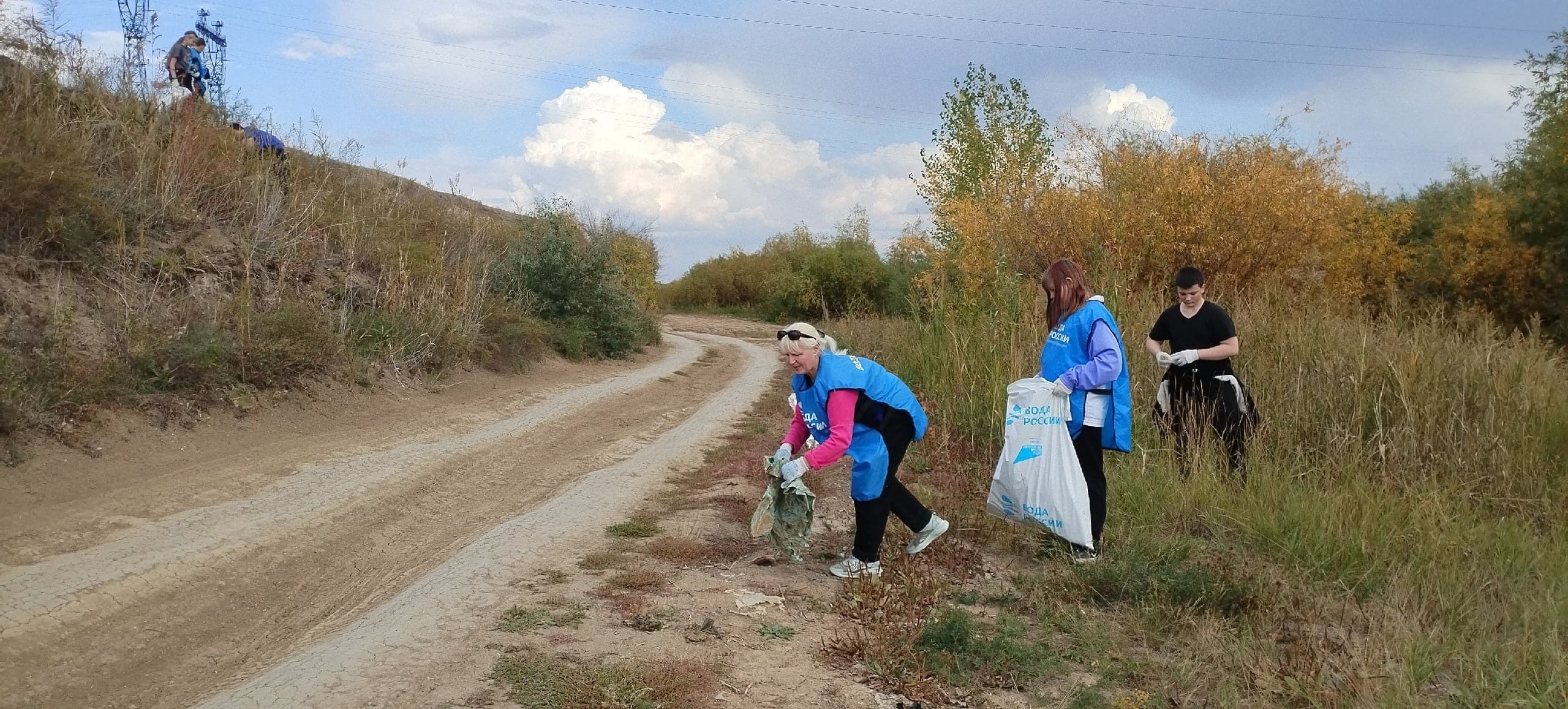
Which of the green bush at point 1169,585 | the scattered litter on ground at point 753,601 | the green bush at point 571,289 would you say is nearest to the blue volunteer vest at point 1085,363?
the green bush at point 1169,585

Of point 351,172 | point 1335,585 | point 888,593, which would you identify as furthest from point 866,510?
point 351,172

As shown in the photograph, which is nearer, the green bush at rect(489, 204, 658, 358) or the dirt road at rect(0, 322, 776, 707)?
the dirt road at rect(0, 322, 776, 707)

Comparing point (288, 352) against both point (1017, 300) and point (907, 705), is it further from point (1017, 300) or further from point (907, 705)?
point (907, 705)

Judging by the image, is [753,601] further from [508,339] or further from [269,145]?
[269,145]

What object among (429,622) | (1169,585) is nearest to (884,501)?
(1169,585)

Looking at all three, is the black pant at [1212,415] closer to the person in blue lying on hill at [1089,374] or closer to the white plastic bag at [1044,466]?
the person in blue lying on hill at [1089,374]

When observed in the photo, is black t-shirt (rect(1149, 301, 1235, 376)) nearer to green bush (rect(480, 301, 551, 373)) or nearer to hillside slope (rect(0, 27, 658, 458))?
hillside slope (rect(0, 27, 658, 458))

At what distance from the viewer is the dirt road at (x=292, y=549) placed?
407 centimetres

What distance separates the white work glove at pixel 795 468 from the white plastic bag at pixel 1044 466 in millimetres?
1279

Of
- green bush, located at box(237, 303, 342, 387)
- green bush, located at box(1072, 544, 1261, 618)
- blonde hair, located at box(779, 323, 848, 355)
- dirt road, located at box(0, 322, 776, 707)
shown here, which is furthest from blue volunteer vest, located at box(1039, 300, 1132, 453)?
green bush, located at box(237, 303, 342, 387)

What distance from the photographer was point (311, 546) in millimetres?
5965

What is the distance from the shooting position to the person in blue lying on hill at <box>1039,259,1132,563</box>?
5285mm

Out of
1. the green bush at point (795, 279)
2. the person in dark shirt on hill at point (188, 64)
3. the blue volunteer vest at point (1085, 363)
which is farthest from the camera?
the green bush at point (795, 279)

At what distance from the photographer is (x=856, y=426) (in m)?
5.10
